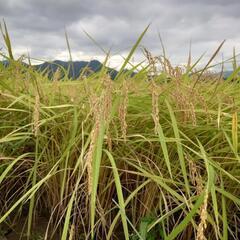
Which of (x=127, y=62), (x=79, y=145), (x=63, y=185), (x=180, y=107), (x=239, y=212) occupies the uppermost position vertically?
(x=127, y=62)

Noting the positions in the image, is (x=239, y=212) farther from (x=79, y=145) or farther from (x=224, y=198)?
(x=79, y=145)

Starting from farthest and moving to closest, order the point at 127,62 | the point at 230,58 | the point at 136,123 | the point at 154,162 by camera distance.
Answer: the point at 230,58 → the point at 127,62 → the point at 136,123 → the point at 154,162

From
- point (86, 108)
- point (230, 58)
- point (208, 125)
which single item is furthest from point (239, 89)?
point (86, 108)

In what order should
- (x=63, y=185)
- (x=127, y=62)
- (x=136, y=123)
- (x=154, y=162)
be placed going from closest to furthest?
(x=63, y=185), (x=154, y=162), (x=136, y=123), (x=127, y=62)

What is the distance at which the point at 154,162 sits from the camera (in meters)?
1.50

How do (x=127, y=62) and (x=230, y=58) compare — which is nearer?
(x=127, y=62)

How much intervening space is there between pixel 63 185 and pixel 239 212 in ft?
2.23

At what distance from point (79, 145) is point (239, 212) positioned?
664mm

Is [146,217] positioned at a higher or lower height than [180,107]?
lower

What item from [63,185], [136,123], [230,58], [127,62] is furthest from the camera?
[230,58]

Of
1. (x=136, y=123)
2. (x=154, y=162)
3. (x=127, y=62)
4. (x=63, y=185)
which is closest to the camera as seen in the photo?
(x=63, y=185)

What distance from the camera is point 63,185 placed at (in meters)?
1.38

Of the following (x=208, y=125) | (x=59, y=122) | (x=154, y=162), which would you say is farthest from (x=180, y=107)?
(x=59, y=122)

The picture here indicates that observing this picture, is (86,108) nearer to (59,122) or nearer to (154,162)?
(59,122)
